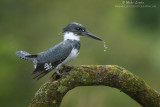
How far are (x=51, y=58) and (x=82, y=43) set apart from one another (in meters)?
4.90

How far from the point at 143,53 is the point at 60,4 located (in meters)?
2.61

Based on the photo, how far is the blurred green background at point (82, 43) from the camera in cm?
977

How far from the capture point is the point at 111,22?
11633 millimetres

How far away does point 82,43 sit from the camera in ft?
33.8

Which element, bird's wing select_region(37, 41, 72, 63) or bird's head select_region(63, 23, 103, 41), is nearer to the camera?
bird's wing select_region(37, 41, 72, 63)

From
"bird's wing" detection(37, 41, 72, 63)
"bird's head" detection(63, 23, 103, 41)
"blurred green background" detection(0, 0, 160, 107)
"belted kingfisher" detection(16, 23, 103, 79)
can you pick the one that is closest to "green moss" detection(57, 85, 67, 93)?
"belted kingfisher" detection(16, 23, 103, 79)

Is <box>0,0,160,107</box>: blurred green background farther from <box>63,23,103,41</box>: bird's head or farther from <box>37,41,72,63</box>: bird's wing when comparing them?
<box>37,41,72,63</box>: bird's wing

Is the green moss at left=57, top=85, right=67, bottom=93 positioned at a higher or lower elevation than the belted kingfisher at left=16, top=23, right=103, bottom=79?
lower

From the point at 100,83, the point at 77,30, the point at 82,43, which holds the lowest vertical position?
the point at 82,43

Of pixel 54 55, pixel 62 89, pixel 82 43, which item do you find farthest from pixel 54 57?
pixel 82 43

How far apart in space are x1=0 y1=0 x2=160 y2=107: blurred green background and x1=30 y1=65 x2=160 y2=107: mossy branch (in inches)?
172

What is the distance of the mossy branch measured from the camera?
458cm

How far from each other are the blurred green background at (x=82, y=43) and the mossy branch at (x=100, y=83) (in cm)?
438

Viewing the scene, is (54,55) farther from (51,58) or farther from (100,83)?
(100,83)
